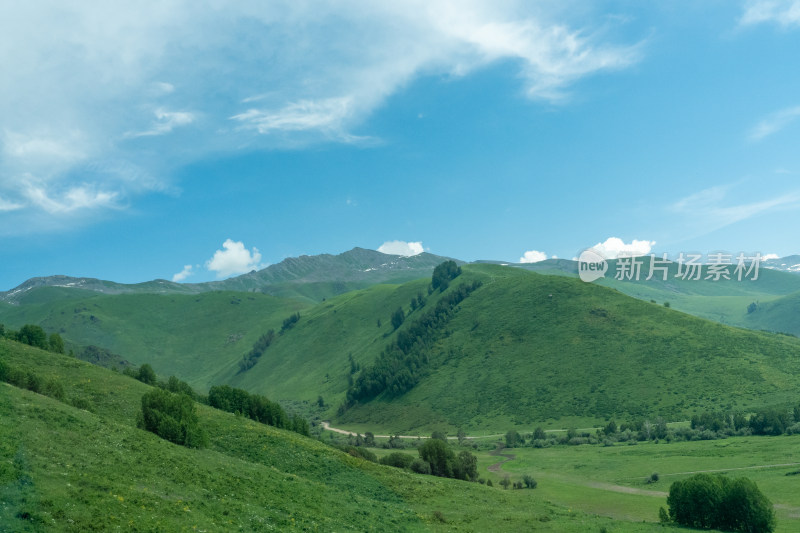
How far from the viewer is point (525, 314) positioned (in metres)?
184

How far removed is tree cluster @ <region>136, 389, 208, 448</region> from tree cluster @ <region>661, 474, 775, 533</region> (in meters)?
40.6

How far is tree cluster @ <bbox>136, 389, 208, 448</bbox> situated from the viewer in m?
41.8

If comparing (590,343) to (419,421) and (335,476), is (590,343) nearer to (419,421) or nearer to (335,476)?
(419,421)

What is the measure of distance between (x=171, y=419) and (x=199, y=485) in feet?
43.7

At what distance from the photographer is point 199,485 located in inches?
1204

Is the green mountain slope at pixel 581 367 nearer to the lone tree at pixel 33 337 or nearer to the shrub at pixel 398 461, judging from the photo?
the shrub at pixel 398 461

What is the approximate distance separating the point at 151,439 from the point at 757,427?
99.6m

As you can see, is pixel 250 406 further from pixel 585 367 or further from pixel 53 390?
pixel 585 367

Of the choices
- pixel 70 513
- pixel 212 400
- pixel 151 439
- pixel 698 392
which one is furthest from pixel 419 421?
pixel 70 513

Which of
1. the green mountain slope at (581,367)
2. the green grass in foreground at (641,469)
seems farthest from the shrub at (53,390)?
the green mountain slope at (581,367)

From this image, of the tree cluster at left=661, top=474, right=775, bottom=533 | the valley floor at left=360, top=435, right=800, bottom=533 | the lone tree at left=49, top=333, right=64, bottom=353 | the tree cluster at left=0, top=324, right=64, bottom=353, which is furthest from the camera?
the lone tree at left=49, top=333, right=64, bottom=353

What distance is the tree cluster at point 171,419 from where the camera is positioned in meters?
41.8

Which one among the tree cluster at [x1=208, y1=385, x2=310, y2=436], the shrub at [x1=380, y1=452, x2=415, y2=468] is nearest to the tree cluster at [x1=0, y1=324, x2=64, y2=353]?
the tree cluster at [x1=208, y1=385, x2=310, y2=436]

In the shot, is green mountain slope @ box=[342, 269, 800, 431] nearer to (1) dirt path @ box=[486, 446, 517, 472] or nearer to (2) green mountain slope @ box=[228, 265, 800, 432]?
(2) green mountain slope @ box=[228, 265, 800, 432]
